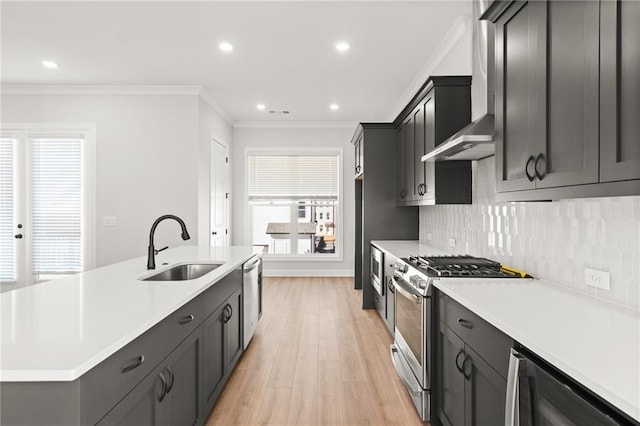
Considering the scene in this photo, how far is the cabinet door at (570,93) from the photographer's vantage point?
1254 mm

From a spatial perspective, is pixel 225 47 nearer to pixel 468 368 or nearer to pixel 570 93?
pixel 570 93

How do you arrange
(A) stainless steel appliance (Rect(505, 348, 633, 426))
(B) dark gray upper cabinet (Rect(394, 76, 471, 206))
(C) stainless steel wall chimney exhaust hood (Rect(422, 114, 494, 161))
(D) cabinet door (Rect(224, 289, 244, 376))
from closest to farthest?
(A) stainless steel appliance (Rect(505, 348, 633, 426)), (C) stainless steel wall chimney exhaust hood (Rect(422, 114, 494, 161)), (D) cabinet door (Rect(224, 289, 244, 376)), (B) dark gray upper cabinet (Rect(394, 76, 471, 206))

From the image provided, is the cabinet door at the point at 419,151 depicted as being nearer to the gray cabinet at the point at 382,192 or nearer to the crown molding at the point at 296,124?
the gray cabinet at the point at 382,192

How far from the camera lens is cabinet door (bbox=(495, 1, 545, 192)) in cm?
159

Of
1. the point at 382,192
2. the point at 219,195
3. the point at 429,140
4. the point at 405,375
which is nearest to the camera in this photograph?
the point at 405,375

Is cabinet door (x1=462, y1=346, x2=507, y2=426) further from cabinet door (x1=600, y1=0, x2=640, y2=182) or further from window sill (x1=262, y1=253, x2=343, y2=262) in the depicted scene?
window sill (x1=262, y1=253, x2=343, y2=262)

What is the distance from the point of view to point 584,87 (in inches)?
50.8

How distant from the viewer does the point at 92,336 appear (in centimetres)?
115

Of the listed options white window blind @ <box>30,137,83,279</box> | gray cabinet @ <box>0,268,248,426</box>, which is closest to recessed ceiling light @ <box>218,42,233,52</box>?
gray cabinet @ <box>0,268,248,426</box>

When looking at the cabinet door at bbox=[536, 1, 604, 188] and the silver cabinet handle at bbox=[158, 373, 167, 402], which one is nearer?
the cabinet door at bbox=[536, 1, 604, 188]

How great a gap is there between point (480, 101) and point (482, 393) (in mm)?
1750

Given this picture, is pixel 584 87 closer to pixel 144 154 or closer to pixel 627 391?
pixel 627 391

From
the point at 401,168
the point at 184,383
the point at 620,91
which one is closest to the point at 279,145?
the point at 401,168

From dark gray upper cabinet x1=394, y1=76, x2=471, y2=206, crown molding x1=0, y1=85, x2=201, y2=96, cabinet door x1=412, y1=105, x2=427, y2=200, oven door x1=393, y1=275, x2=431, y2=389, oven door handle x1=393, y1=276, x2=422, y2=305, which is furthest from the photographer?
crown molding x1=0, y1=85, x2=201, y2=96
